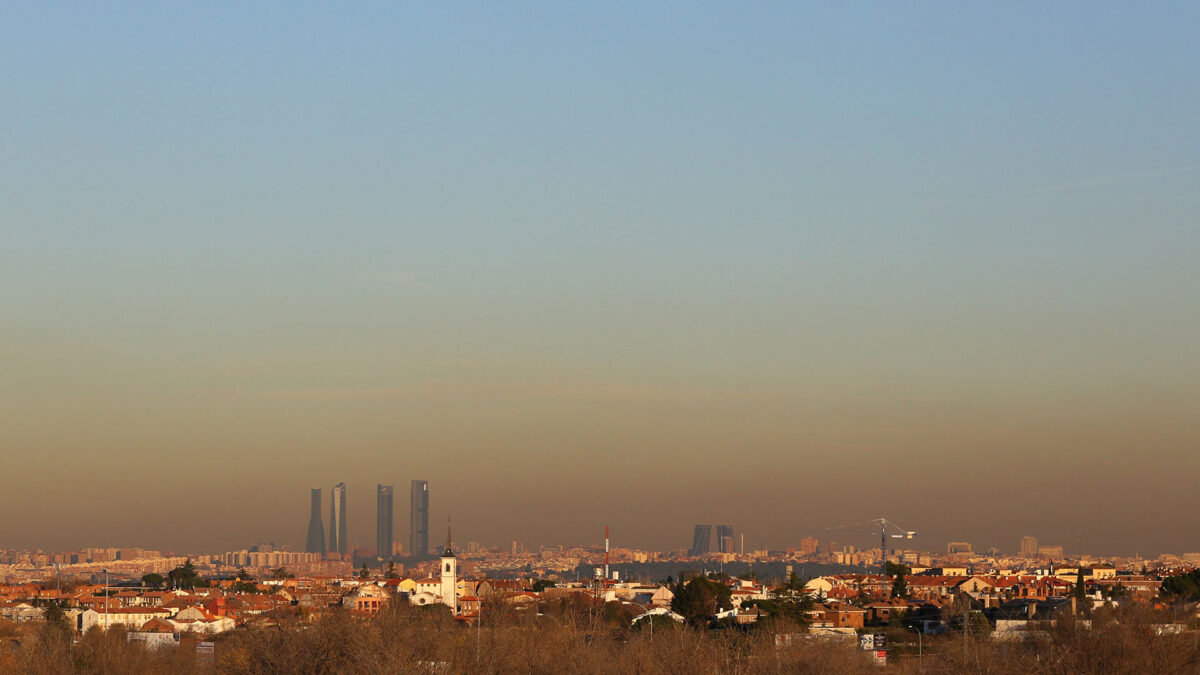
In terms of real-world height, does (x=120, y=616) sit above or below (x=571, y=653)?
below

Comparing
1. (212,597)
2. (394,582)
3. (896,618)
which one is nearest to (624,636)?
(896,618)

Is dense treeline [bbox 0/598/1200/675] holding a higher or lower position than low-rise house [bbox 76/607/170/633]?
higher

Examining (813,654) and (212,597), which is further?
(212,597)

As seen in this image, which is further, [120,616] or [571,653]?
[120,616]

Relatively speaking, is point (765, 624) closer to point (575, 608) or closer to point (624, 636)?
point (624, 636)

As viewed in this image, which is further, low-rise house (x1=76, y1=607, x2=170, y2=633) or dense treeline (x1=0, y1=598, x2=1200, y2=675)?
low-rise house (x1=76, y1=607, x2=170, y2=633)

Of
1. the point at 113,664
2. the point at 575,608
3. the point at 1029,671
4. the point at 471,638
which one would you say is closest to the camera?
the point at 1029,671

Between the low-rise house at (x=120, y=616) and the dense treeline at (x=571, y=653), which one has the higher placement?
the dense treeline at (x=571, y=653)

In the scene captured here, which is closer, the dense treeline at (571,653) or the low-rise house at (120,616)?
the dense treeline at (571,653)
